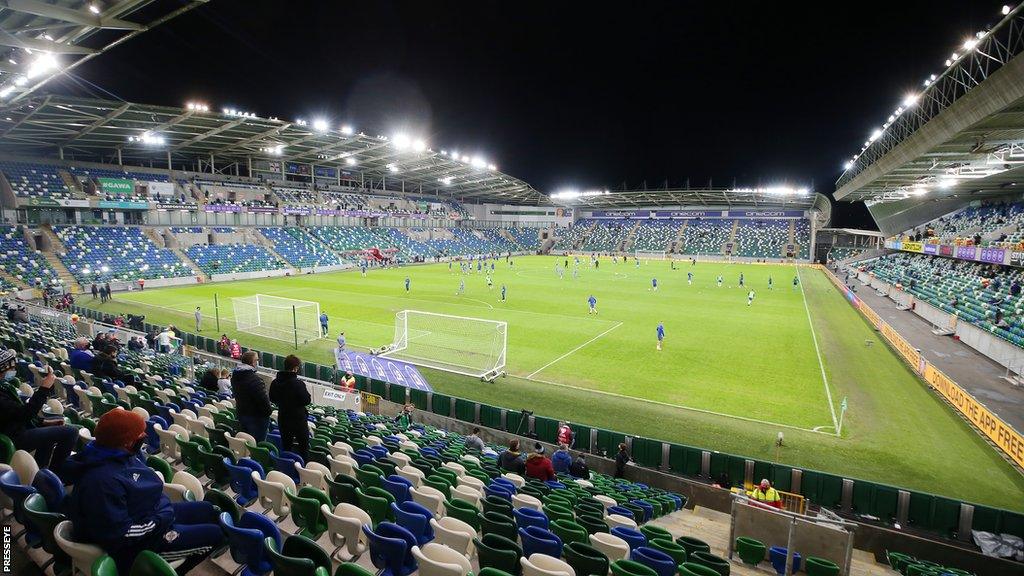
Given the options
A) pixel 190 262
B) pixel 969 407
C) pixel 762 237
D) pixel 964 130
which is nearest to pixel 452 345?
pixel 969 407

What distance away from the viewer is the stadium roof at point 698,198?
77.8 metres

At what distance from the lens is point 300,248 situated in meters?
59.4

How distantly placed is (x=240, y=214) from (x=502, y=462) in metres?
60.2

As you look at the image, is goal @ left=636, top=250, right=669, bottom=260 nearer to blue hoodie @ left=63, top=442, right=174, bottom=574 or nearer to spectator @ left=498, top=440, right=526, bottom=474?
spectator @ left=498, top=440, right=526, bottom=474

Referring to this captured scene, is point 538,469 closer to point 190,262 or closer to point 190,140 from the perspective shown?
point 190,262

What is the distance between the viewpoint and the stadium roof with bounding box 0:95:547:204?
118 feet

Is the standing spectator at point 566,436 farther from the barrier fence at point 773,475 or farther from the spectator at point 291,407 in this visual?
the spectator at point 291,407

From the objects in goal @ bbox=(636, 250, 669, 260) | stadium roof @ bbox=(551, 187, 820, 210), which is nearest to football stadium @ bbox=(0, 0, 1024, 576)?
stadium roof @ bbox=(551, 187, 820, 210)

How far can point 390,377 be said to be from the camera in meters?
17.4

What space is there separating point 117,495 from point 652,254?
89.8 meters

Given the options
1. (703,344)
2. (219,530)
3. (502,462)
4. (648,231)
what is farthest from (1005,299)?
(648,231)

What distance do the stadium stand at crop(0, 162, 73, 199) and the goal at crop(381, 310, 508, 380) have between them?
39183 millimetres

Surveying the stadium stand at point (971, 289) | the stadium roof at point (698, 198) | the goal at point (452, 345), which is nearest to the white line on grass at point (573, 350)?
the goal at point (452, 345)

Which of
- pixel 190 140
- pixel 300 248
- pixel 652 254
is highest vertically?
pixel 190 140
